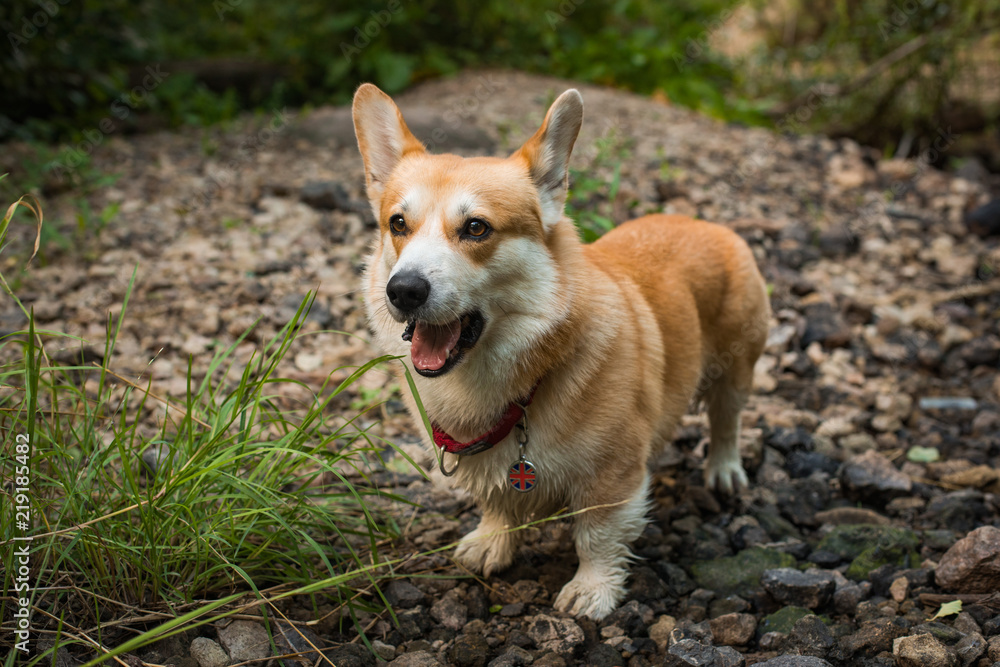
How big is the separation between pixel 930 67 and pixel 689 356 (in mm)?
6971

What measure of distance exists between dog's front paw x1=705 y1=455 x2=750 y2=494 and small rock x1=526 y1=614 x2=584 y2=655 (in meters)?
1.40

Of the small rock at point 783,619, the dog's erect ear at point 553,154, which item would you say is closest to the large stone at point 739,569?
the small rock at point 783,619

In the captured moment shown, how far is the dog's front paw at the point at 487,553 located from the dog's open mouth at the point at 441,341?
0.97m

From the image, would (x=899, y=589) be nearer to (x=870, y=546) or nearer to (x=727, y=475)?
(x=870, y=546)

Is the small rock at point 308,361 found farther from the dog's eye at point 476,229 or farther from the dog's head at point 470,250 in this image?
the dog's eye at point 476,229

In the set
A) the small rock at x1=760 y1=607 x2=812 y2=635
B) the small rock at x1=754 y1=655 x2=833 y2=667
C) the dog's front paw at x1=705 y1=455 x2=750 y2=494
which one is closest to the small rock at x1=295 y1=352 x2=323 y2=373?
the dog's front paw at x1=705 y1=455 x2=750 y2=494

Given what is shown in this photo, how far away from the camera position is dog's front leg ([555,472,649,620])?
303 centimetres

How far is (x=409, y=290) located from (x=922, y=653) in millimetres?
2117

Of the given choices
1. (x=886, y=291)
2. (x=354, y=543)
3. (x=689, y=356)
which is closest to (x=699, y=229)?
(x=689, y=356)

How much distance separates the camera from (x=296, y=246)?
5.63 m

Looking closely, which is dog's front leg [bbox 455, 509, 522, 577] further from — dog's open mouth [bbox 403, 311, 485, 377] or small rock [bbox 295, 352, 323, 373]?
small rock [bbox 295, 352, 323, 373]

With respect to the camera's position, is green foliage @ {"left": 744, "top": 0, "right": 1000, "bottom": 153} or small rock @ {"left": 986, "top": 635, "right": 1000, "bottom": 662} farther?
green foliage @ {"left": 744, "top": 0, "right": 1000, "bottom": 153}

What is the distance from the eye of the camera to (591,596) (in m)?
3.04

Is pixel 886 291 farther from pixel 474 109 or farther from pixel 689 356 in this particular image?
pixel 474 109
